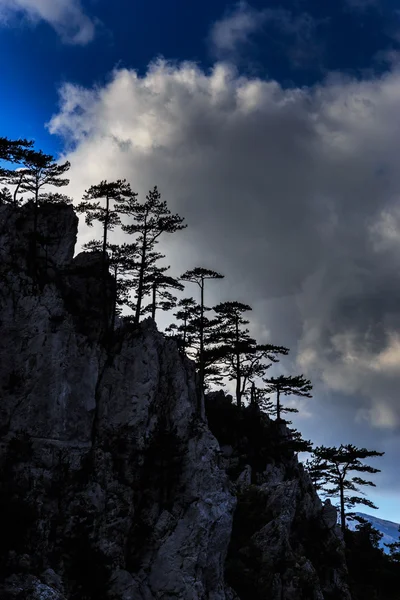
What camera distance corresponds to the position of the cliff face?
94.6 ft

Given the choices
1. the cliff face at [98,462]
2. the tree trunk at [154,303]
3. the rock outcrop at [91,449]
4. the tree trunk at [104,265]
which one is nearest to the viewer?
the cliff face at [98,462]

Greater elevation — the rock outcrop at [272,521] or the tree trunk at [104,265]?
the tree trunk at [104,265]

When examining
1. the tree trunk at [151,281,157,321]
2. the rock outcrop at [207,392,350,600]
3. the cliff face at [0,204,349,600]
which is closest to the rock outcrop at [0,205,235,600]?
the cliff face at [0,204,349,600]

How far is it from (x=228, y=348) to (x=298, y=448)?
1451 cm

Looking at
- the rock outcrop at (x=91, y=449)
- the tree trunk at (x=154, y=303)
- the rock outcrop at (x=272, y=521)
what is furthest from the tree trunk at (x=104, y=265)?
the rock outcrop at (x=272, y=521)

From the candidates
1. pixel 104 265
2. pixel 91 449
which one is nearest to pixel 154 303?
pixel 104 265

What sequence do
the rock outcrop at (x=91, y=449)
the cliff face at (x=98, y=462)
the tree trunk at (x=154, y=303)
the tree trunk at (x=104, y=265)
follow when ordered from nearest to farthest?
the cliff face at (x=98, y=462), the rock outcrop at (x=91, y=449), the tree trunk at (x=104, y=265), the tree trunk at (x=154, y=303)

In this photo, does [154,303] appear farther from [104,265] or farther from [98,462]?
[98,462]

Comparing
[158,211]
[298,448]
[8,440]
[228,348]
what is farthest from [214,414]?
[8,440]

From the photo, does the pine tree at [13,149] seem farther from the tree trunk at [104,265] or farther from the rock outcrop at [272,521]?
the rock outcrop at [272,521]

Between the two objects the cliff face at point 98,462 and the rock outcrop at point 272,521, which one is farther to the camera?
the rock outcrop at point 272,521

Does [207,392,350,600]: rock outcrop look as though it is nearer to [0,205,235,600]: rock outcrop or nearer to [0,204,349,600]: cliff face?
[0,204,349,600]: cliff face

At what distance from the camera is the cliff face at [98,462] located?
28.8 meters

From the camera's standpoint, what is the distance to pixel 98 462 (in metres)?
32.8
